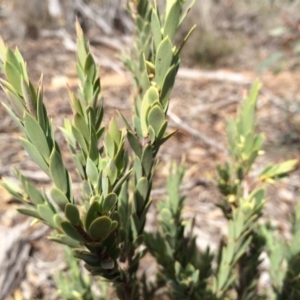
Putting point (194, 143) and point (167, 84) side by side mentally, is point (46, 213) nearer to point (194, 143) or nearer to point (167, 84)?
point (167, 84)

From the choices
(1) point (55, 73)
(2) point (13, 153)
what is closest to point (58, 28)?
(1) point (55, 73)

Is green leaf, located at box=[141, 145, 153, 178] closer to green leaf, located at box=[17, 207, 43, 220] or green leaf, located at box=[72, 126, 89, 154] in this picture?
green leaf, located at box=[72, 126, 89, 154]

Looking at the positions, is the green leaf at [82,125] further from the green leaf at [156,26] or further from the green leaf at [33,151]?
the green leaf at [156,26]

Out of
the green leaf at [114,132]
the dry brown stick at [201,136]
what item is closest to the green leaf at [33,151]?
the green leaf at [114,132]

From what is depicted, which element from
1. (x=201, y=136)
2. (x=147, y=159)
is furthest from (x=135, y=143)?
(x=201, y=136)

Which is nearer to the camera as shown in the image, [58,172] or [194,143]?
[58,172]

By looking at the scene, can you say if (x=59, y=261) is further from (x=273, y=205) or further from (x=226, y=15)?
(x=226, y=15)

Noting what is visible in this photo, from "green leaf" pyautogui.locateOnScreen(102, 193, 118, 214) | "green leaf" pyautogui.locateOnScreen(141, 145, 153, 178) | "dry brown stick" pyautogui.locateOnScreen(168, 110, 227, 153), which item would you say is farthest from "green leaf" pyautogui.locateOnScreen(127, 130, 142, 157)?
"dry brown stick" pyautogui.locateOnScreen(168, 110, 227, 153)
